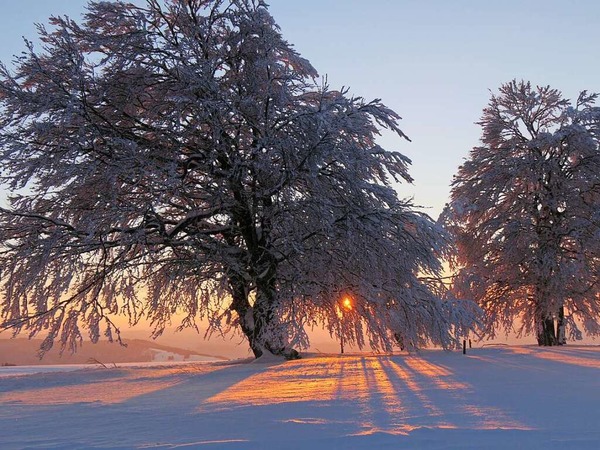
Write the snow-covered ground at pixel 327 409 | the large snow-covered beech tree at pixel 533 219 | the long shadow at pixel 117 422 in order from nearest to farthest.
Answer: the snow-covered ground at pixel 327 409
the long shadow at pixel 117 422
the large snow-covered beech tree at pixel 533 219

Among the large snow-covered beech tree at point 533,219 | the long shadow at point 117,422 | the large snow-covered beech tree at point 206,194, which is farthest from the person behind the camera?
the large snow-covered beech tree at point 533,219

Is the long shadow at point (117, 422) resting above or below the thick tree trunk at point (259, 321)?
below

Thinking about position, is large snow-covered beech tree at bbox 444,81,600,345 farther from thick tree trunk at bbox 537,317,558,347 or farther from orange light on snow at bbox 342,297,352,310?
orange light on snow at bbox 342,297,352,310

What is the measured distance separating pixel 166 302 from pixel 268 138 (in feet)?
17.3

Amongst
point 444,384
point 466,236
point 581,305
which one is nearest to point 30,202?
point 444,384

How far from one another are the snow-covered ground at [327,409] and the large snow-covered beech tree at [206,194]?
3.37 meters

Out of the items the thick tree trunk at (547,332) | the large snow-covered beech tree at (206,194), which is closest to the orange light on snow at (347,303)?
the large snow-covered beech tree at (206,194)

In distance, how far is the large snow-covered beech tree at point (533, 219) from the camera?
1942 centimetres

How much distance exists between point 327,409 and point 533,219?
55.8 feet

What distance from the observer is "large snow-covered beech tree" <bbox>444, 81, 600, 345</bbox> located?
1942cm

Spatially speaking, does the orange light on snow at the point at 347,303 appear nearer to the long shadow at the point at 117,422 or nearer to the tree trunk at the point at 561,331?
the long shadow at the point at 117,422

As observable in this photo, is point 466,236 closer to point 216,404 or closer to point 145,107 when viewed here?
point 145,107

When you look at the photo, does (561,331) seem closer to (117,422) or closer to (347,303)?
(347,303)

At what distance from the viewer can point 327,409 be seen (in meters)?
5.83
